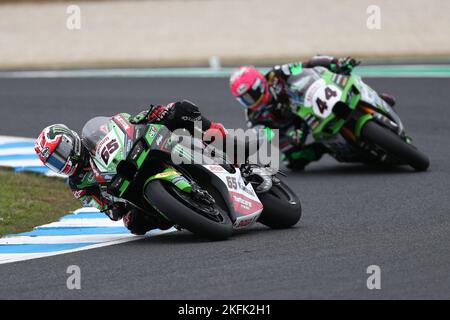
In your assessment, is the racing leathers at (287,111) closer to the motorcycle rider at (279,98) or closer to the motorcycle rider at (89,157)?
the motorcycle rider at (279,98)

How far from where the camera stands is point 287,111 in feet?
40.5

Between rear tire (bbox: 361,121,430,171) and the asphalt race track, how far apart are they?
192 mm

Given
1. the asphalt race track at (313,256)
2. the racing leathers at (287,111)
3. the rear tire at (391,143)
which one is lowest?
the asphalt race track at (313,256)

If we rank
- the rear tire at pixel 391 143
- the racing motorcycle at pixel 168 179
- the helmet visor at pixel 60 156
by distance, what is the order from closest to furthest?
the racing motorcycle at pixel 168 179 → the helmet visor at pixel 60 156 → the rear tire at pixel 391 143

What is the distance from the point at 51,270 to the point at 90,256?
0.57 metres

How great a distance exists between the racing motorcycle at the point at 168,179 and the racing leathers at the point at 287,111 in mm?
3409

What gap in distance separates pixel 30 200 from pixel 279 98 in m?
2.94

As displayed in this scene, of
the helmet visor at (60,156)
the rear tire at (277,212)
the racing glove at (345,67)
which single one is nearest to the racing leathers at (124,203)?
the helmet visor at (60,156)

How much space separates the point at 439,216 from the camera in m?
9.25

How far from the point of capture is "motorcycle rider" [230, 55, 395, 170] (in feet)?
38.8

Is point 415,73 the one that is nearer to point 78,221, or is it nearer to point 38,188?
point 38,188

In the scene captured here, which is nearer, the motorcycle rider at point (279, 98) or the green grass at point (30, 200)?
the green grass at point (30, 200)

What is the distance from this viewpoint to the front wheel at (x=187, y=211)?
7.96m
